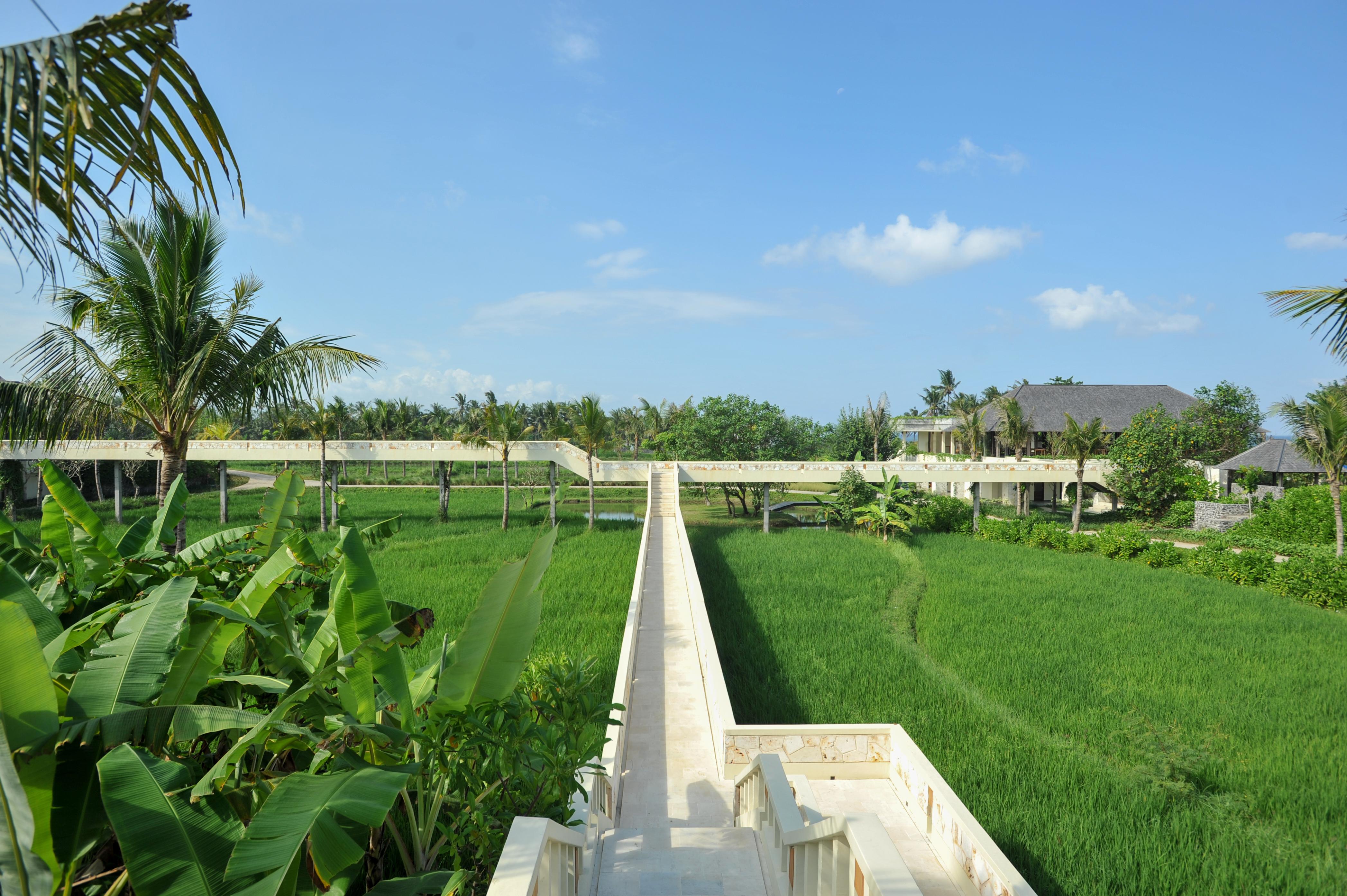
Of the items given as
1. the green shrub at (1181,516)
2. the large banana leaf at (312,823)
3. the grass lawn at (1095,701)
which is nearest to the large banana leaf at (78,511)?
the large banana leaf at (312,823)

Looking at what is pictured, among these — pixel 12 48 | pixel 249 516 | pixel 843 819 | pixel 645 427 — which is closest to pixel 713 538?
pixel 249 516

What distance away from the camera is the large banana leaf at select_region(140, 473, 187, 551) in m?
4.29

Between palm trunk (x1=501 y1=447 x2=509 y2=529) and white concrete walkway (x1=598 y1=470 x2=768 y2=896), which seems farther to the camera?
palm trunk (x1=501 y1=447 x2=509 y2=529)

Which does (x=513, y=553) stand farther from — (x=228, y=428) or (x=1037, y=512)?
(x=1037, y=512)

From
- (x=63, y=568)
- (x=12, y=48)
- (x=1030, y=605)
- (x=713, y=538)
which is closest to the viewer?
(x=12, y=48)

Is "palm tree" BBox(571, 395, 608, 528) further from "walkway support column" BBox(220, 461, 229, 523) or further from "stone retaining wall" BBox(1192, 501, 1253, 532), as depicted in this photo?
"stone retaining wall" BBox(1192, 501, 1253, 532)

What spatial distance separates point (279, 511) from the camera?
184 inches

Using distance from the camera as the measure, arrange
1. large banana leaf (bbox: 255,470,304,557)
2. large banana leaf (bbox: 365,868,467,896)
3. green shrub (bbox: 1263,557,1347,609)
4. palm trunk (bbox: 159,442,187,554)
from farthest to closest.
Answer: green shrub (bbox: 1263,557,1347,609) → palm trunk (bbox: 159,442,187,554) → large banana leaf (bbox: 255,470,304,557) → large banana leaf (bbox: 365,868,467,896)

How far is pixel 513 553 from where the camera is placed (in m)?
17.1

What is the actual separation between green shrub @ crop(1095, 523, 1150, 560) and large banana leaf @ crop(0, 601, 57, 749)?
20.0 m

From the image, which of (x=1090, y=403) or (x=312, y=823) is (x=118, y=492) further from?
(x=1090, y=403)

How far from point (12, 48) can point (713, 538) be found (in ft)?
65.2

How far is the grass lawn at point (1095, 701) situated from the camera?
4.75 m

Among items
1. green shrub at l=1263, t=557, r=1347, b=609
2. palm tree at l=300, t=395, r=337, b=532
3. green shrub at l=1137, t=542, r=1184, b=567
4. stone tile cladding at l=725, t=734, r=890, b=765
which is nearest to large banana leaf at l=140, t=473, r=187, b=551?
stone tile cladding at l=725, t=734, r=890, b=765
